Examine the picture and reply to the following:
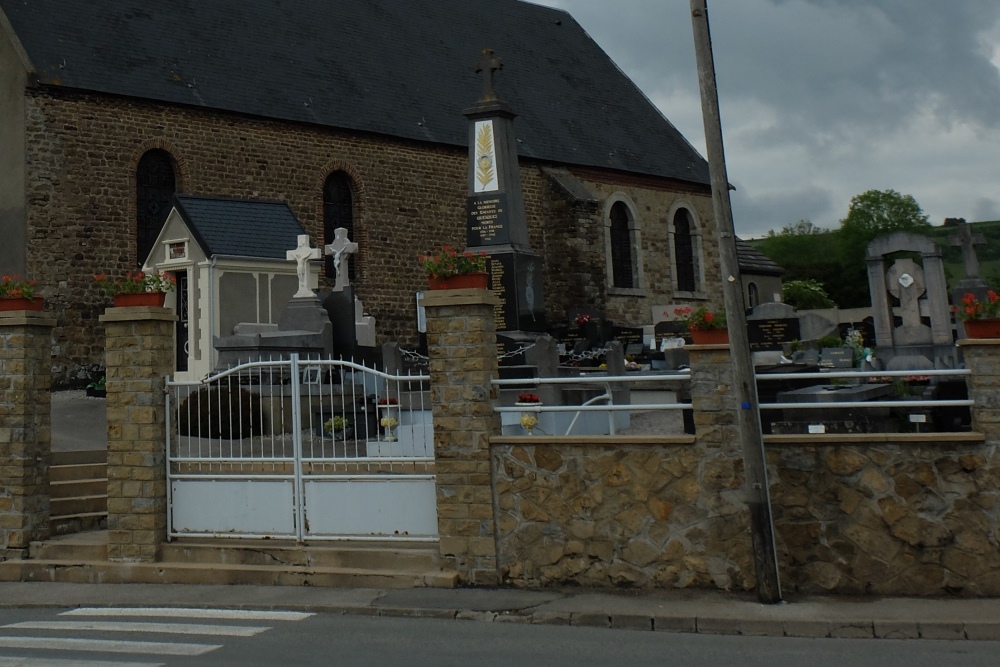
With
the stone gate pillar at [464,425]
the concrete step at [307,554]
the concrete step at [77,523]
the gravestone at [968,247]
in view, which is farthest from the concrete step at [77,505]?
the gravestone at [968,247]

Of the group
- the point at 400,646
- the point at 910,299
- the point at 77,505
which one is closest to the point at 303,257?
the point at 77,505

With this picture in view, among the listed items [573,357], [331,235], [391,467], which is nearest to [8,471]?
[391,467]

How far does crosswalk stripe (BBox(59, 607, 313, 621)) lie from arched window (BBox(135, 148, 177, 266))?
1255 cm

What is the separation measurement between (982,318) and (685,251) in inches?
893

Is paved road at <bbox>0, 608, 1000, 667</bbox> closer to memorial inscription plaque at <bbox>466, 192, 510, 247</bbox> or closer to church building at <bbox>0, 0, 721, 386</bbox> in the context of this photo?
memorial inscription plaque at <bbox>466, 192, 510, 247</bbox>

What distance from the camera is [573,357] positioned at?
1797 cm

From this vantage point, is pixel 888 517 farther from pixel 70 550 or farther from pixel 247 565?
pixel 70 550

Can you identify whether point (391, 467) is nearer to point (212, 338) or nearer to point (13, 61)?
point (212, 338)

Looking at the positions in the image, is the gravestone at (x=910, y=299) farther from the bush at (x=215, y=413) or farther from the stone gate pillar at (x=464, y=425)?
the bush at (x=215, y=413)

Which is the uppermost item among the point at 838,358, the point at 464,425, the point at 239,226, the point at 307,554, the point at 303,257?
the point at 239,226

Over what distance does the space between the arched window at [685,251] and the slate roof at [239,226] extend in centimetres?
1378

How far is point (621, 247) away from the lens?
2739cm

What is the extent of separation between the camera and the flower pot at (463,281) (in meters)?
7.86

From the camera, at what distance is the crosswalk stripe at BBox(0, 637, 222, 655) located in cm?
598
